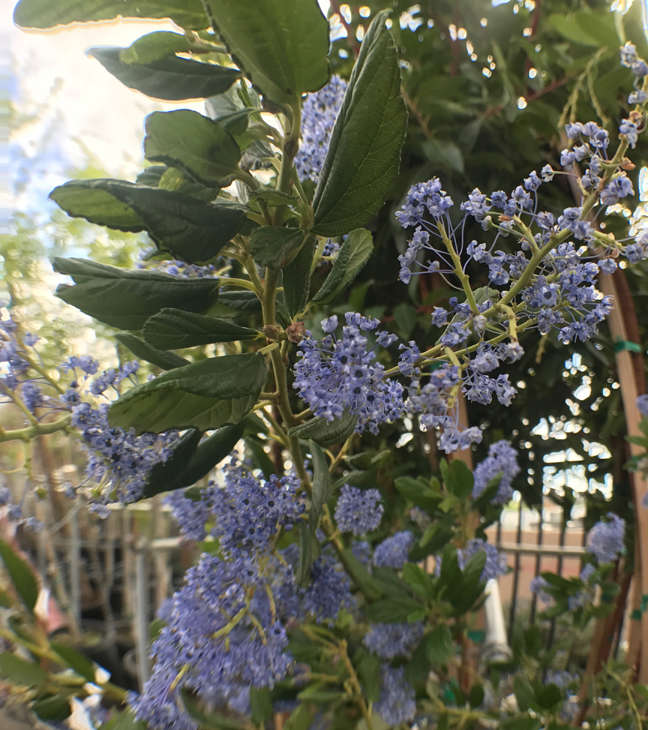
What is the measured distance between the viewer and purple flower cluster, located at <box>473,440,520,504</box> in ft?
2.11

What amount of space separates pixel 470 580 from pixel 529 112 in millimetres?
570

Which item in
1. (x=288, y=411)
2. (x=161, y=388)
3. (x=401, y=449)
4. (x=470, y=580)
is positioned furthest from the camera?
(x=401, y=449)

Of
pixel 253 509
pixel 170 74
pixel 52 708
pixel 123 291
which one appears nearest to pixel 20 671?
pixel 52 708

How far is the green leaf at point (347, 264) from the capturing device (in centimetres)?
34

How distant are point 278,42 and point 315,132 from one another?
0.16 m

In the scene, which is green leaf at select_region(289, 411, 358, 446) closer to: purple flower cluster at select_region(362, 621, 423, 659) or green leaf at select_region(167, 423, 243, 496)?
green leaf at select_region(167, 423, 243, 496)

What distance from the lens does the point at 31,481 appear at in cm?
38

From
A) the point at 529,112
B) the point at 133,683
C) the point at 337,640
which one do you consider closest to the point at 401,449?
the point at 337,640

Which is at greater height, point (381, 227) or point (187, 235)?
point (381, 227)

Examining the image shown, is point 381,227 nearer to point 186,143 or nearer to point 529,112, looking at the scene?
point 529,112

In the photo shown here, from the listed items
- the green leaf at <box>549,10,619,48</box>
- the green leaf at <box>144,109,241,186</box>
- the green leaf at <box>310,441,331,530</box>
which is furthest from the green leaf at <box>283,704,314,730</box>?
the green leaf at <box>549,10,619,48</box>

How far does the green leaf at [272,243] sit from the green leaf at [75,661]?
495 millimetres

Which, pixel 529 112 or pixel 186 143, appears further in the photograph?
pixel 529 112

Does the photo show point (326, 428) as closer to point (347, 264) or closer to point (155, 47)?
point (347, 264)
